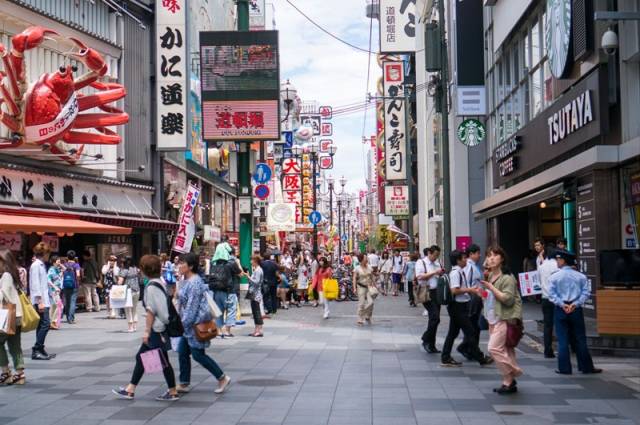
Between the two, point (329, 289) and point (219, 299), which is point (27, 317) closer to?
point (219, 299)

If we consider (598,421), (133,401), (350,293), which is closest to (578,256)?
(598,421)

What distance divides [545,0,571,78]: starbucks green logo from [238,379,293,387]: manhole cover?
1002 cm

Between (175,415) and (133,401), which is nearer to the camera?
(175,415)

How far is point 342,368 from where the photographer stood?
12508 mm

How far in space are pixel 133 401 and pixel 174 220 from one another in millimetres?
27520

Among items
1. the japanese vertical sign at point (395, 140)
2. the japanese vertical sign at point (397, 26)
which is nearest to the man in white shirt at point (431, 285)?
the japanese vertical sign at point (397, 26)

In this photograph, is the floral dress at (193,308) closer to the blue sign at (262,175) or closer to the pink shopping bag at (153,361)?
the pink shopping bag at (153,361)

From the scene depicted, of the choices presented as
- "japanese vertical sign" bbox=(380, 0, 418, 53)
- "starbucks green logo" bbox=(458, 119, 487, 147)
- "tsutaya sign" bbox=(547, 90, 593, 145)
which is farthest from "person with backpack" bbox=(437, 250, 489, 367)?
"japanese vertical sign" bbox=(380, 0, 418, 53)

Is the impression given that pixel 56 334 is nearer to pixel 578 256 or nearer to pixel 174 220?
pixel 578 256

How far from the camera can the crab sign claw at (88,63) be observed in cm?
2650

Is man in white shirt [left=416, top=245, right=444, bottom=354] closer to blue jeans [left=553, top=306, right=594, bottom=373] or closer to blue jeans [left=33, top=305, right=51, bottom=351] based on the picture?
blue jeans [left=553, top=306, right=594, bottom=373]

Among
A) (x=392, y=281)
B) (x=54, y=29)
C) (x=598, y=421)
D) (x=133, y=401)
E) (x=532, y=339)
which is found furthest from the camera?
(x=392, y=281)

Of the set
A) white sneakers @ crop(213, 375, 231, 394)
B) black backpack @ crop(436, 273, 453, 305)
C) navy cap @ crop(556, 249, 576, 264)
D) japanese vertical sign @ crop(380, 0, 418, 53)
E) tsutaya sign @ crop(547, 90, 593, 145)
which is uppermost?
japanese vertical sign @ crop(380, 0, 418, 53)

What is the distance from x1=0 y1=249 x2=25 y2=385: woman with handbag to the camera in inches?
423
